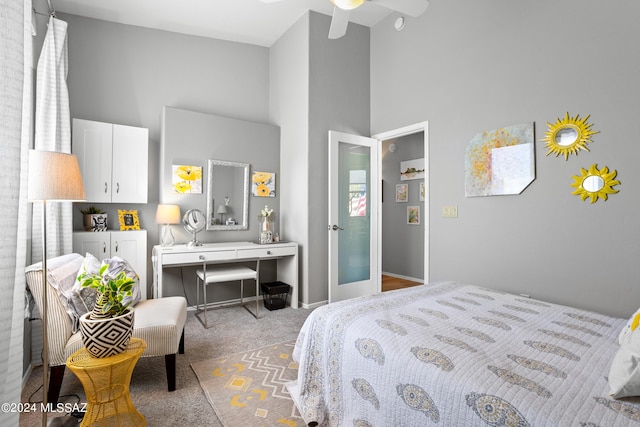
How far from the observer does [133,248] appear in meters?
3.43

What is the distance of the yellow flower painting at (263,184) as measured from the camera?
422 centimetres

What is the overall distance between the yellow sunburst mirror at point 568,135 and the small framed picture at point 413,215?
314 cm

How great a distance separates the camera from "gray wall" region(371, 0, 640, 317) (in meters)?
2.20

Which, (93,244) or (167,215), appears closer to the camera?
(93,244)

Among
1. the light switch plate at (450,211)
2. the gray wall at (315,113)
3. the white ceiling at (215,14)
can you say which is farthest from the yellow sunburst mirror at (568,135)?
the white ceiling at (215,14)

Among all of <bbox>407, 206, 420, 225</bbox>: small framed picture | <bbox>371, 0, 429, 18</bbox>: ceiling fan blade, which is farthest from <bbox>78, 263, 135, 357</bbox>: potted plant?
<bbox>407, 206, 420, 225</bbox>: small framed picture

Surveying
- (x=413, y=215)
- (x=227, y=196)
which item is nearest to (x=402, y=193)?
(x=413, y=215)

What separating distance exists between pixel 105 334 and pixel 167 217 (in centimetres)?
209

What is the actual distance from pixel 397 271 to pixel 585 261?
372 cm

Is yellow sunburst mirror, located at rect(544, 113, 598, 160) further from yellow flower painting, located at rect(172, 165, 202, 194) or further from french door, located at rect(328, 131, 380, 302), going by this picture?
yellow flower painting, located at rect(172, 165, 202, 194)

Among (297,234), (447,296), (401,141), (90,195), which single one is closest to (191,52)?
(90,195)

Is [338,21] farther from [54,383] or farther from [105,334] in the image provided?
[54,383]

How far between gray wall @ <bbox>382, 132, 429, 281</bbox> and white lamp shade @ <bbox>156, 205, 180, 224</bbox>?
3.85 metres

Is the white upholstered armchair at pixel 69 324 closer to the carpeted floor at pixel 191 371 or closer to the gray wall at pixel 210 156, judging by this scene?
the carpeted floor at pixel 191 371
